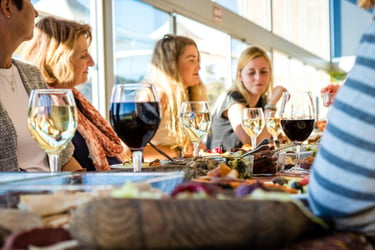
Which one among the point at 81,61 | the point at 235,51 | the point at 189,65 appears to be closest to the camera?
the point at 81,61

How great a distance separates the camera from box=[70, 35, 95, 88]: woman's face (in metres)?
2.98

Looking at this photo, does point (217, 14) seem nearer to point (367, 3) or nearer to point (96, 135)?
point (96, 135)

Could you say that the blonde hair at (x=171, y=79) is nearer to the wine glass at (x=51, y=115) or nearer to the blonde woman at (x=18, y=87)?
the blonde woman at (x=18, y=87)

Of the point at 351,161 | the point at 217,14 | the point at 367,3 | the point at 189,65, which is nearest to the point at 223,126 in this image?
the point at 189,65

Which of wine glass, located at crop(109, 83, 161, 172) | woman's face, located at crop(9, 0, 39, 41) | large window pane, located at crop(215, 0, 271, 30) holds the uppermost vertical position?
large window pane, located at crop(215, 0, 271, 30)

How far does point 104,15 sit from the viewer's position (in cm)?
473

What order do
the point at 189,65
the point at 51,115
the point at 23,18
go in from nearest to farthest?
the point at 51,115 → the point at 23,18 → the point at 189,65

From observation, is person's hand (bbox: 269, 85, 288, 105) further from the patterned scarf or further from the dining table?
the dining table

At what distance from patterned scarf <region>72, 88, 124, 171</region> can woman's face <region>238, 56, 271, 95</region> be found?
1.48 meters

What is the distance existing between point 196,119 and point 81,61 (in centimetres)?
163

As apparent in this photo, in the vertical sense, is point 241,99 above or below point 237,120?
above

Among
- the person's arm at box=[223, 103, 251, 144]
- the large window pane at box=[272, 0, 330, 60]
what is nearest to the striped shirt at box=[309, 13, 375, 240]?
the person's arm at box=[223, 103, 251, 144]

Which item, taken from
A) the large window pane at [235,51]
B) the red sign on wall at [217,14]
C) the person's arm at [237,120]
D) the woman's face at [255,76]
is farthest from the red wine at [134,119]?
the large window pane at [235,51]

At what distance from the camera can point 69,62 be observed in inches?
114
